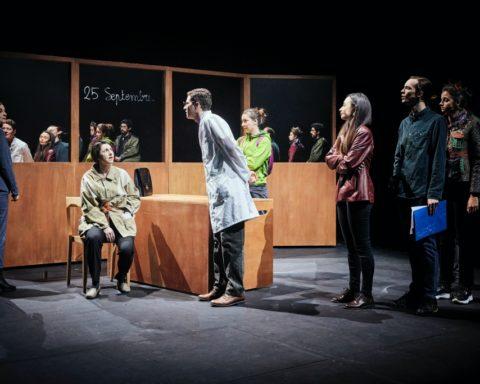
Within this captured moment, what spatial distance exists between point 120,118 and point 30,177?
119 cm

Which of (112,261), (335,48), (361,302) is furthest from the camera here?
(335,48)

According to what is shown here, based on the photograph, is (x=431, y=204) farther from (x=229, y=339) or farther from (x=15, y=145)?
(x=15, y=145)

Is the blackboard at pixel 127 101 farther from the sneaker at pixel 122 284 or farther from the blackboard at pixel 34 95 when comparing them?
the sneaker at pixel 122 284

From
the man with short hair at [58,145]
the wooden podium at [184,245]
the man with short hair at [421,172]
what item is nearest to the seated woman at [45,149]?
the man with short hair at [58,145]

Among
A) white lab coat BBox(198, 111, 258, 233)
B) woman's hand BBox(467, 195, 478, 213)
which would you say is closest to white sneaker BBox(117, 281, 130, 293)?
white lab coat BBox(198, 111, 258, 233)

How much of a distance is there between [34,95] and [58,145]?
0.56m

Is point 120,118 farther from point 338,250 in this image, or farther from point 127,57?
point 338,250

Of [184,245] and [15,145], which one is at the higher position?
[15,145]

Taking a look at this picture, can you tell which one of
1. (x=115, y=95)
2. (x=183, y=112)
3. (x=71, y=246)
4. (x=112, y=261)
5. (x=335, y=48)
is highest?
(x=335, y=48)

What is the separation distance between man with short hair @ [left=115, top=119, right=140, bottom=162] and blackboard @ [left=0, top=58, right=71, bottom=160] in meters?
0.59

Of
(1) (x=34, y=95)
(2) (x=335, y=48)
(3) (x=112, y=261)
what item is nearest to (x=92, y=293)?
(3) (x=112, y=261)

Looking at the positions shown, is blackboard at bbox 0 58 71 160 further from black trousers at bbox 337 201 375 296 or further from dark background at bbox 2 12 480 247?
black trousers at bbox 337 201 375 296

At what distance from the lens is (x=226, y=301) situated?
14.8ft

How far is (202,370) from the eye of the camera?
3.08m
